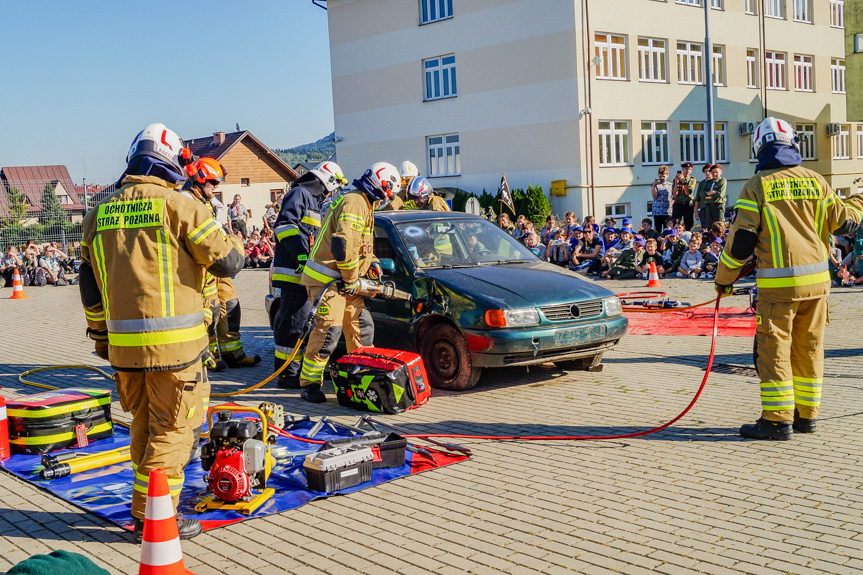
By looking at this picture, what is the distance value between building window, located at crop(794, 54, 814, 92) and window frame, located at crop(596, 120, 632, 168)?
39.7 ft

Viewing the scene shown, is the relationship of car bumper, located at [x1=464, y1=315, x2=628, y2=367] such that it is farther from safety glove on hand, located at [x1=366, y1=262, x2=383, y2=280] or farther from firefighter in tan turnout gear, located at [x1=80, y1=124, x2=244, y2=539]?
firefighter in tan turnout gear, located at [x1=80, y1=124, x2=244, y2=539]

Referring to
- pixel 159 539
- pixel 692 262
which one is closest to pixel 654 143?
pixel 692 262

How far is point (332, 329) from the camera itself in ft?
26.3

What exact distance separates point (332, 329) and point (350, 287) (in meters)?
0.46

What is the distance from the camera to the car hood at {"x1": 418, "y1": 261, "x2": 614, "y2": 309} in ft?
26.7

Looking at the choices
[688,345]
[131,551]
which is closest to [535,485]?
[131,551]

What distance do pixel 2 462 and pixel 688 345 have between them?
7.58 metres

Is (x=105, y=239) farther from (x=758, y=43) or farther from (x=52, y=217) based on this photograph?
(x=758, y=43)

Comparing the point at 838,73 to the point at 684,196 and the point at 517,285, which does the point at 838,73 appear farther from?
the point at 517,285

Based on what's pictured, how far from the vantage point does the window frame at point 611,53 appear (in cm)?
3150

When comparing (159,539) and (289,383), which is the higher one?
(159,539)

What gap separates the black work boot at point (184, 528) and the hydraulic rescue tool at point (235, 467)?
0.35m

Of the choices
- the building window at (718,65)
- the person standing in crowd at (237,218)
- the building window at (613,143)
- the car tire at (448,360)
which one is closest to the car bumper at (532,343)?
the car tire at (448,360)

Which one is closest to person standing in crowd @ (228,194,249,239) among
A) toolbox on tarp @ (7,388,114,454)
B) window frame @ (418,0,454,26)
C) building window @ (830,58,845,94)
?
window frame @ (418,0,454,26)
